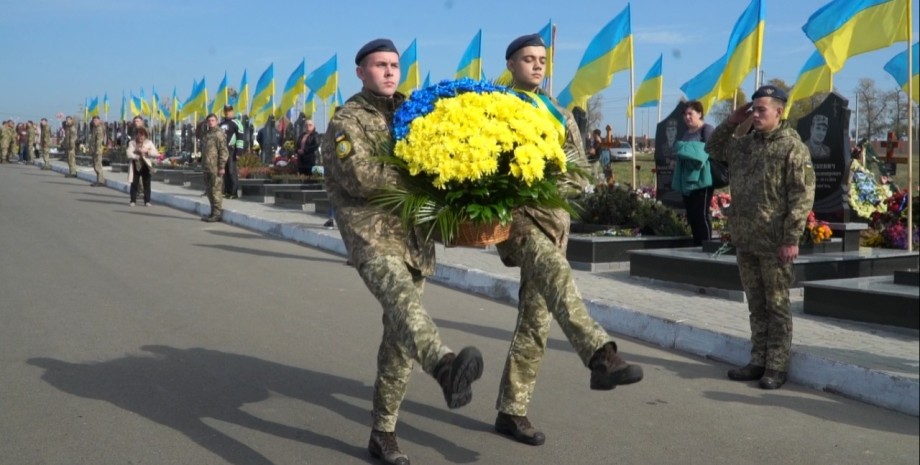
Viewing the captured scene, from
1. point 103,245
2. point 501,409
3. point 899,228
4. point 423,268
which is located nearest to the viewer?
point 423,268

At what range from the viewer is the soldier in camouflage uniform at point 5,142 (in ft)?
155

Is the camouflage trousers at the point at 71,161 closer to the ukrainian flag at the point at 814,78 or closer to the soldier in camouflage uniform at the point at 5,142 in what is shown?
the soldier in camouflage uniform at the point at 5,142

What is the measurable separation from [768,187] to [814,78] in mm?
9133

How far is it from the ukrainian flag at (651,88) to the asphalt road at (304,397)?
33.2 feet

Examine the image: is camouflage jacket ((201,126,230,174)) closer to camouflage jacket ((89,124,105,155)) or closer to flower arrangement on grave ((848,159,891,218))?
flower arrangement on grave ((848,159,891,218))

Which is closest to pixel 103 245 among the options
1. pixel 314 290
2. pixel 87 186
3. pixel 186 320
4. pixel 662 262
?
pixel 314 290

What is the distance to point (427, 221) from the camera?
13.9 ft

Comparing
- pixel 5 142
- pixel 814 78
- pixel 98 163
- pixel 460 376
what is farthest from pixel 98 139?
pixel 460 376

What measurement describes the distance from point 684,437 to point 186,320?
469 centimetres

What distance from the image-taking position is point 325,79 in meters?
27.1

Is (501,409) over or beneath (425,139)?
beneath

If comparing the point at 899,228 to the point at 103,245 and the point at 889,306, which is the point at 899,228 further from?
the point at 103,245

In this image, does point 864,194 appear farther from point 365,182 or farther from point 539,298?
point 365,182

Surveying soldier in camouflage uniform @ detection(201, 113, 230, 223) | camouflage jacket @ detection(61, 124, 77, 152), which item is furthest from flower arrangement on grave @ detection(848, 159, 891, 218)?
camouflage jacket @ detection(61, 124, 77, 152)
